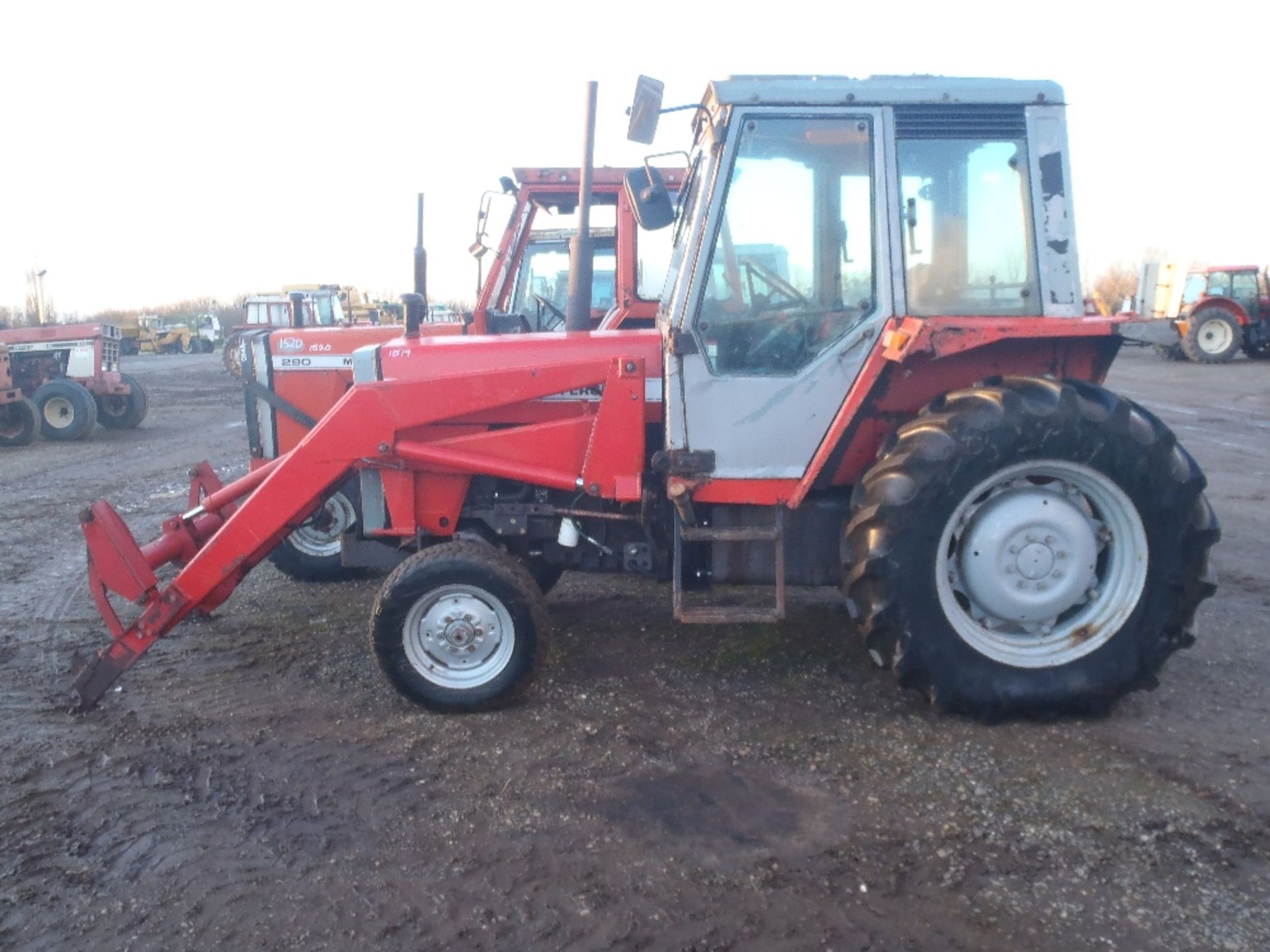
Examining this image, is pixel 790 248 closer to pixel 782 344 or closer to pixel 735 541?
pixel 782 344

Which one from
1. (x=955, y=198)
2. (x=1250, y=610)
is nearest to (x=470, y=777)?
(x=955, y=198)

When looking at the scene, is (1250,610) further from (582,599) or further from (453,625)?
(453,625)

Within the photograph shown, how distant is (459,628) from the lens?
418cm

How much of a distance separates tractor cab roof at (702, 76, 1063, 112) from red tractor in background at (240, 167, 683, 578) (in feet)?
3.36

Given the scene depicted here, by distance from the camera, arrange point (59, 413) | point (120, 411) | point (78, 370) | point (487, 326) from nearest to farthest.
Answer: point (487, 326), point (59, 413), point (78, 370), point (120, 411)

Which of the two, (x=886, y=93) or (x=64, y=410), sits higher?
(x=886, y=93)

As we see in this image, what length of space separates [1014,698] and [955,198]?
1998mm

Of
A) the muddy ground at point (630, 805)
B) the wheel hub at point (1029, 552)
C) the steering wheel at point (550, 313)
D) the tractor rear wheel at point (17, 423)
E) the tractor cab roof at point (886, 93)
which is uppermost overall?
the tractor cab roof at point (886, 93)

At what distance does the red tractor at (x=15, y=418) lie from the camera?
15.0 m

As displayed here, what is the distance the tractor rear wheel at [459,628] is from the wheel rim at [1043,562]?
1.69 m

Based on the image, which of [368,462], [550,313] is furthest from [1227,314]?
[368,462]

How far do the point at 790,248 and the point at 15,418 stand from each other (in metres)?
14.7

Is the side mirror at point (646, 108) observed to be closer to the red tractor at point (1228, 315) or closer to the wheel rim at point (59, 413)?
the wheel rim at point (59, 413)

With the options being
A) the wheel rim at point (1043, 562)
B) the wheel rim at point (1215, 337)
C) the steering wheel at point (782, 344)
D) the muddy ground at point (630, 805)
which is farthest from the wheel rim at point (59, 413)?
the wheel rim at point (1215, 337)
